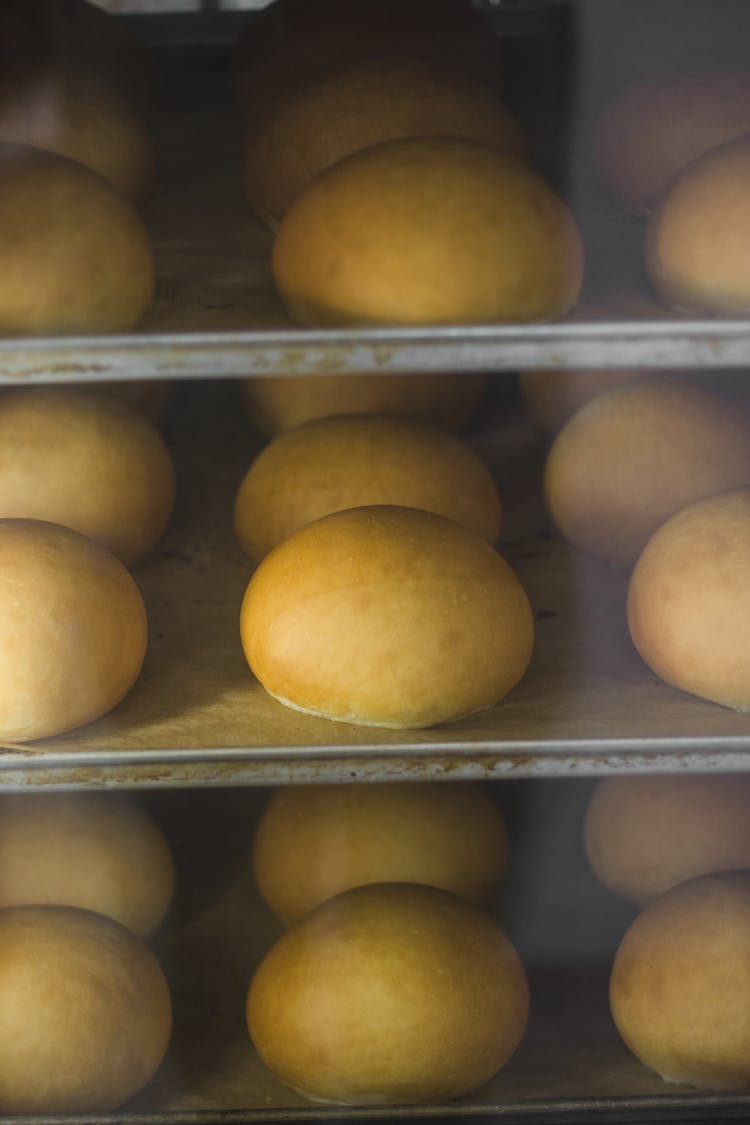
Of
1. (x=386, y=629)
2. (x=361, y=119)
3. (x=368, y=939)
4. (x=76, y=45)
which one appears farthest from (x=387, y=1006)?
(x=76, y=45)

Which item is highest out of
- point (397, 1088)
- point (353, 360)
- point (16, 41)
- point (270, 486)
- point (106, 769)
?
point (16, 41)

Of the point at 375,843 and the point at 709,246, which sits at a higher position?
the point at 709,246

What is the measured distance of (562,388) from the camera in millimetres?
1481

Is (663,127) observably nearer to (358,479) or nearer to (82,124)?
(358,479)

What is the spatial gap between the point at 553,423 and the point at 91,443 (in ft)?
1.80

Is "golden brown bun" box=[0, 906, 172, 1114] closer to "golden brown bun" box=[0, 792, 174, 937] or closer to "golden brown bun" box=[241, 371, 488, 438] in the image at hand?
"golden brown bun" box=[0, 792, 174, 937]

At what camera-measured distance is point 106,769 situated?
1089 millimetres

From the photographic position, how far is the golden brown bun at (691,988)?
1.19 metres

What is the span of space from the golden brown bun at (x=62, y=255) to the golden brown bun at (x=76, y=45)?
0.14 meters

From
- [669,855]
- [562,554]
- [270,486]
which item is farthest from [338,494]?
[669,855]

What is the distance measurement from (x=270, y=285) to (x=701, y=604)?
498 millimetres

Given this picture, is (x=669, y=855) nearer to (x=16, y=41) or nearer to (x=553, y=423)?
(x=553, y=423)

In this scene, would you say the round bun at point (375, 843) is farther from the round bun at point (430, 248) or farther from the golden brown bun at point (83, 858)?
the round bun at point (430, 248)

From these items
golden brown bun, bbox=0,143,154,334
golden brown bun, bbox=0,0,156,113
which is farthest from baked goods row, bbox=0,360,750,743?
golden brown bun, bbox=0,0,156,113
